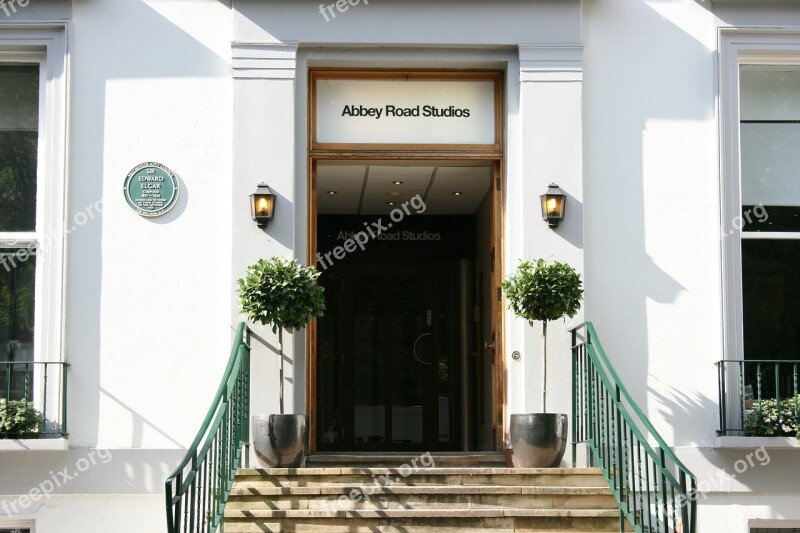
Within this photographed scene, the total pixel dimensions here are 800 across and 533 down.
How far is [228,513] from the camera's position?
7.52 metres

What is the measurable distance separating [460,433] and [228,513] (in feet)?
17.9

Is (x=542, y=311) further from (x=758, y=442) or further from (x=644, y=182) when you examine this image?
(x=758, y=442)

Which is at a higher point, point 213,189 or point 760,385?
point 213,189

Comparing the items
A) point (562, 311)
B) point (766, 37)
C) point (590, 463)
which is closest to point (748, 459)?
point (590, 463)

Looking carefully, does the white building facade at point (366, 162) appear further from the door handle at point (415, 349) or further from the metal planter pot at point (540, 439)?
the door handle at point (415, 349)

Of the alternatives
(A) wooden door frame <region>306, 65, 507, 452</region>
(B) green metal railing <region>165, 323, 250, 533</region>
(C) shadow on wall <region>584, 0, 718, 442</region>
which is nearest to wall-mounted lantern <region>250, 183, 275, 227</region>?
(A) wooden door frame <region>306, 65, 507, 452</region>

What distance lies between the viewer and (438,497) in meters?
7.69

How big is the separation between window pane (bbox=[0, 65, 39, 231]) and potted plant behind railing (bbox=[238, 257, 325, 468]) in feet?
6.01

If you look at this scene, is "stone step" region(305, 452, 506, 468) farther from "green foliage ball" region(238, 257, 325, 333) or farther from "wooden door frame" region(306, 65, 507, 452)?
"green foliage ball" region(238, 257, 325, 333)

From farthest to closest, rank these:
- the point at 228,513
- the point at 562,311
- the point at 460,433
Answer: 1. the point at 460,433
2. the point at 562,311
3. the point at 228,513

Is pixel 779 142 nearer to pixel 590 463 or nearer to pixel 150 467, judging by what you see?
pixel 590 463

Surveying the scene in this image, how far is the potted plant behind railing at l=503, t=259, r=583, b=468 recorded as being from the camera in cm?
802

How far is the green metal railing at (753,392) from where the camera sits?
8461mm

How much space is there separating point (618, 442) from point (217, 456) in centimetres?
237
